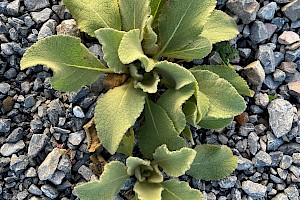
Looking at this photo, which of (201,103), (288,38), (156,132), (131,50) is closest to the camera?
(131,50)

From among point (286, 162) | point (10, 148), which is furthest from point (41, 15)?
point (286, 162)

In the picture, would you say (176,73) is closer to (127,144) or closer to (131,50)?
(131,50)

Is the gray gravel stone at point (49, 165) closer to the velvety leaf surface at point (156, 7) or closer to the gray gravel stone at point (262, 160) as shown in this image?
the velvety leaf surface at point (156, 7)

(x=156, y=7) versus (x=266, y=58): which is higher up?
(x=156, y=7)

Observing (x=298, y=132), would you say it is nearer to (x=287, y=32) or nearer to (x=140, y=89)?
(x=287, y=32)

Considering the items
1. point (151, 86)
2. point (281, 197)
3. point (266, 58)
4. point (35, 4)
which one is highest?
point (35, 4)

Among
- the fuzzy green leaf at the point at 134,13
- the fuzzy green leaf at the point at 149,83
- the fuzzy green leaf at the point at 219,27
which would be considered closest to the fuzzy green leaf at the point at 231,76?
the fuzzy green leaf at the point at 219,27
